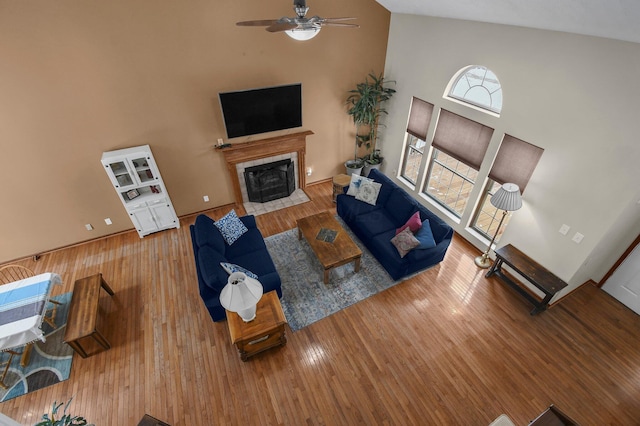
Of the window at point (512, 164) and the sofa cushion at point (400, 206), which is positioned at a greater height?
the window at point (512, 164)

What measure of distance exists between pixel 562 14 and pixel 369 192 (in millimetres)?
3404

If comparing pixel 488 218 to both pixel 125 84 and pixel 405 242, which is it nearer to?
pixel 405 242

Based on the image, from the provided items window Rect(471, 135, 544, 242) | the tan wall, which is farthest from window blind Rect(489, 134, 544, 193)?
the tan wall

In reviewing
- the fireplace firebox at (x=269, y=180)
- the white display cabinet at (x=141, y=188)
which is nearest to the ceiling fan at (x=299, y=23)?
the white display cabinet at (x=141, y=188)

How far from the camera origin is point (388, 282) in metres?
4.68

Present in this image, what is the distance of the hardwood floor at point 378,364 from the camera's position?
10.8 feet

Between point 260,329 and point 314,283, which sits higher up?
point 260,329

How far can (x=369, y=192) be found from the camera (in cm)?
557

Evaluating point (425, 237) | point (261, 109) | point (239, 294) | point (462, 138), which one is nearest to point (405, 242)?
point (425, 237)

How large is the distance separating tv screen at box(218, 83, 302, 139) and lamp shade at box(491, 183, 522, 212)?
3.80 metres

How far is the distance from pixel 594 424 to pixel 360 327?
2.65 meters

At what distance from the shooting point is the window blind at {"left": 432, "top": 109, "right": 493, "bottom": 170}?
15.3 feet

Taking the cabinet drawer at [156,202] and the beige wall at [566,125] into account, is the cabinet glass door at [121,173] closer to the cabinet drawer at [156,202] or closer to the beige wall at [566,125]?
the cabinet drawer at [156,202]

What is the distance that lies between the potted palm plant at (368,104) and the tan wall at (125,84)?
242 millimetres
